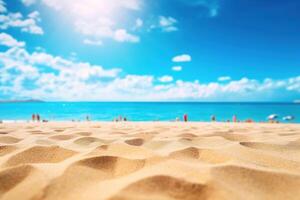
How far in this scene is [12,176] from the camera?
1.22m

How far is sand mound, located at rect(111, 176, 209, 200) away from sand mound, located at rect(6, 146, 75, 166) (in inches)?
33.5

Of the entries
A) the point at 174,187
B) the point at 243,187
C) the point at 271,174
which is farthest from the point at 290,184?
the point at 174,187

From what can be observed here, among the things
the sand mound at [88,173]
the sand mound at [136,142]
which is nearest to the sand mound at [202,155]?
the sand mound at [88,173]

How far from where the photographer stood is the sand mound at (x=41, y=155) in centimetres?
161

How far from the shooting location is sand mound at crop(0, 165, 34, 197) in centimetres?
112

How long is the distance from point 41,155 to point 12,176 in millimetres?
530

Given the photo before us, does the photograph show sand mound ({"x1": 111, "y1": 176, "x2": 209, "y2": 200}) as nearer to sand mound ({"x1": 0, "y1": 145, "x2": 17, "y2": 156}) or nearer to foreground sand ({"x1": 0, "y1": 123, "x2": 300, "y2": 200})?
foreground sand ({"x1": 0, "y1": 123, "x2": 300, "y2": 200})

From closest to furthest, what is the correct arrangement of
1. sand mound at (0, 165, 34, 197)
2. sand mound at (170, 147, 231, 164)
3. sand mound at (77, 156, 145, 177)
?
sand mound at (0, 165, 34, 197) → sand mound at (77, 156, 145, 177) → sand mound at (170, 147, 231, 164)

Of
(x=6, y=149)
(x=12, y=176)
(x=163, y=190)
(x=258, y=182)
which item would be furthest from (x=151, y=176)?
(x=6, y=149)

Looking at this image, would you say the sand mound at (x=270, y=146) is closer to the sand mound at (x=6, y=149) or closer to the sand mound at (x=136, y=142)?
the sand mound at (x=136, y=142)

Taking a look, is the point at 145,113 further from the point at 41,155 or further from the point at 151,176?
the point at 151,176

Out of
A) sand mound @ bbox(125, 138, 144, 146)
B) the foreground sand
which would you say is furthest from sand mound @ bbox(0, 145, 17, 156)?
sand mound @ bbox(125, 138, 144, 146)

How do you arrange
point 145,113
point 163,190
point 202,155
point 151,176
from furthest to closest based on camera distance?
1. point 145,113
2. point 202,155
3. point 151,176
4. point 163,190

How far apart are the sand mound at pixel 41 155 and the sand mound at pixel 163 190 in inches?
33.5
